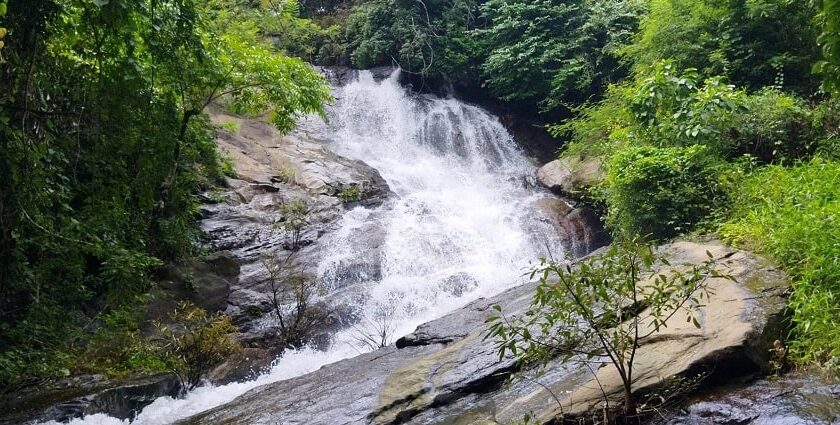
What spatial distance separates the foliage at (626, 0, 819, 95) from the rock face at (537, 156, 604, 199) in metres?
2.61

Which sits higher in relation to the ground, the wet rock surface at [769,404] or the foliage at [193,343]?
the foliage at [193,343]

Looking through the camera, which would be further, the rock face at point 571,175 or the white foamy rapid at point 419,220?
the rock face at point 571,175

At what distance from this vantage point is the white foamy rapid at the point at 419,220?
9109mm

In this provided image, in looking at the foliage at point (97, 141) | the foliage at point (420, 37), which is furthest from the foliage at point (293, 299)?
the foliage at point (420, 37)

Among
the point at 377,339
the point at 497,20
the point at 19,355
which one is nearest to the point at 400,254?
the point at 377,339

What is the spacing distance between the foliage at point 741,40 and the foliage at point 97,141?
20.1 ft

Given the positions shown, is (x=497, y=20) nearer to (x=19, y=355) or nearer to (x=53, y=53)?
(x=53, y=53)

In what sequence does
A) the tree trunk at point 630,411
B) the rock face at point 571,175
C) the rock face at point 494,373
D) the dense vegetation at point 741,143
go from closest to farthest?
the tree trunk at point 630,411 < the rock face at point 494,373 < the dense vegetation at point 741,143 < the rock face at point 571,175

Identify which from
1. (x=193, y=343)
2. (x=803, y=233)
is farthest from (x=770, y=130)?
(x=193, y=343)

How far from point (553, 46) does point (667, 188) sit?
10479 mm

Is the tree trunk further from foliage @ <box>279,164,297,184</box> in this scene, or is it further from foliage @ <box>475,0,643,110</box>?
foliage @ <box>475,0,643,110</box>

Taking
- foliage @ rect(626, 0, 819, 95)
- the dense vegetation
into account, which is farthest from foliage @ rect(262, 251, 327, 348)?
foliage @ rect(626, 0, 819, 95)

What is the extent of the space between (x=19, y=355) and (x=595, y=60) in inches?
558

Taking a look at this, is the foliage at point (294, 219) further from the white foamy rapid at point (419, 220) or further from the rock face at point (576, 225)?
the rock face at point (576, 225)
